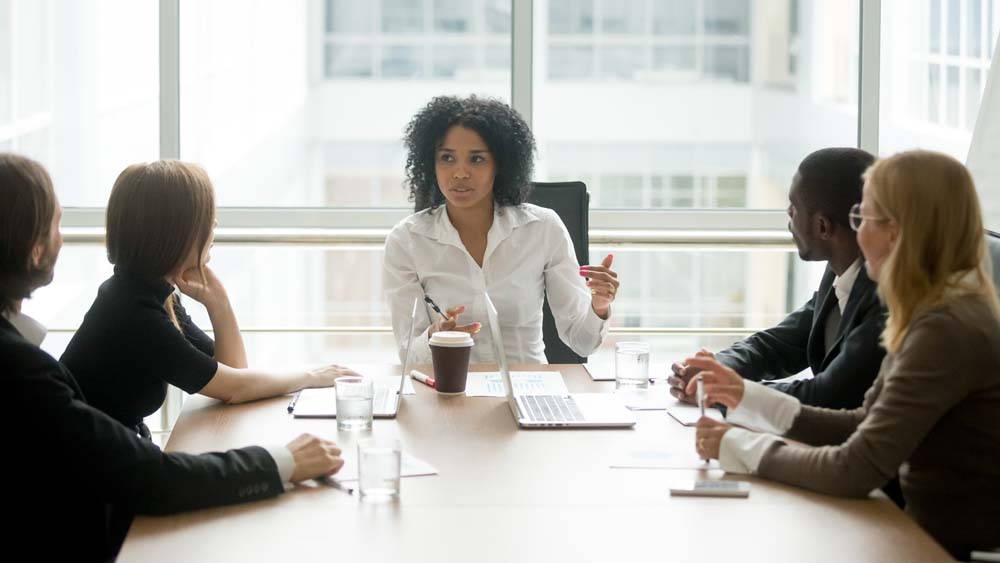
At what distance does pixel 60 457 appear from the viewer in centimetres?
168

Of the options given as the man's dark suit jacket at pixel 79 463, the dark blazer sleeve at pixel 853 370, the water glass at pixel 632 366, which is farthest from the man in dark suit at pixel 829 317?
the man's dark suit jacket at pixel 79 463

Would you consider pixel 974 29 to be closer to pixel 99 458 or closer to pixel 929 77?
pixel 929 77

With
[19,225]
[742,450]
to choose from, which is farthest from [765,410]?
[19,225]

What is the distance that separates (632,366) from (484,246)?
2.53ft

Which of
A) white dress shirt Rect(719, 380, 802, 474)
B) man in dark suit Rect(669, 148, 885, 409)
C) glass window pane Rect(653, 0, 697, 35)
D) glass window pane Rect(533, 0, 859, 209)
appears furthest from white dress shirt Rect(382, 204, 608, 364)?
glass window pane Rect(653, 0, 697, 35)

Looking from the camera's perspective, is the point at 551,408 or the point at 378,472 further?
the point at 551,408

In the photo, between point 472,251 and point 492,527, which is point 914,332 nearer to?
point 492,527

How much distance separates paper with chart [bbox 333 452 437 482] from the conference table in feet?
0.05

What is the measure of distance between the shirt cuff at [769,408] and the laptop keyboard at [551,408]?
1.04ft

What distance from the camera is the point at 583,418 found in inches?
87.2

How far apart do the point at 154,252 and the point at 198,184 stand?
157mm

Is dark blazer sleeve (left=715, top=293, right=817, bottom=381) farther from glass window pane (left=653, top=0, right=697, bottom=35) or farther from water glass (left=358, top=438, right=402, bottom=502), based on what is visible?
glass window pane (left=653, top=0, right=697, bottom=35)

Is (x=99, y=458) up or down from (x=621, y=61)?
down

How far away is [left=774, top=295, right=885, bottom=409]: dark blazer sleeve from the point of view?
2203mm
